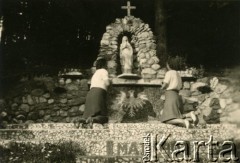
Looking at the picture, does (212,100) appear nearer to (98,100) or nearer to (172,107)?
(172,107)

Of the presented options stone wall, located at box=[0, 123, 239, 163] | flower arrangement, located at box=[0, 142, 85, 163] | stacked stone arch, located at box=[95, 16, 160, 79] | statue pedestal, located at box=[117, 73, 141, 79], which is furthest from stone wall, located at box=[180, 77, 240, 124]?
flower arrangement, located at box=[0, 142, 85, 163]

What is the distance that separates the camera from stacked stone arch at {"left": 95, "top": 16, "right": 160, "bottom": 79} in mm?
13259

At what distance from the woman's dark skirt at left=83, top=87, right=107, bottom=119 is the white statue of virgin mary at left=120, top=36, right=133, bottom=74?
52.4 inches

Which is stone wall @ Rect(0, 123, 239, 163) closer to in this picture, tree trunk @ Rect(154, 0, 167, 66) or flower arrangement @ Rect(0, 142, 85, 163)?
flower arrangement @ Rect(0, 142, 85, 163)

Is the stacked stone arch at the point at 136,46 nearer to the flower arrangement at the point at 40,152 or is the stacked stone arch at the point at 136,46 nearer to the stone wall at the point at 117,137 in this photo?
the stone wall at the point at 117,137

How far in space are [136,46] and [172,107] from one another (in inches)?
96.4

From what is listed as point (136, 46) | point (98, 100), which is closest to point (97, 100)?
point (98, 100)

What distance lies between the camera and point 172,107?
38.7 ft

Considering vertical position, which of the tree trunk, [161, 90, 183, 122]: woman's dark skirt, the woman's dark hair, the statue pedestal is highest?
the tree trunk

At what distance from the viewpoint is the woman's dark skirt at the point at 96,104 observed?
38.1 feet

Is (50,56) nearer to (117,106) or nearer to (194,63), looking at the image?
(117,106)

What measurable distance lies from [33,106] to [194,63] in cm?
481

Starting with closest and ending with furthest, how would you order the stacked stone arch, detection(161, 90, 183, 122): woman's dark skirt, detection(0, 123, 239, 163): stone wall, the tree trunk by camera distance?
1. detection(0, 123, 239, 163): stone wall
2. detection(161, 90, 183, 122): woman's dark skirt
3. the stacked stone arch
4. the tree trunk

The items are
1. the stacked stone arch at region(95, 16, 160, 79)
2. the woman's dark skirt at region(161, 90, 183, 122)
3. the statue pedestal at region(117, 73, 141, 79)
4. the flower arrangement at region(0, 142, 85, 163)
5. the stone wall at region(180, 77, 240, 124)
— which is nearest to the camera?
the flower arrangement at region(0, 142, 85, 163)
